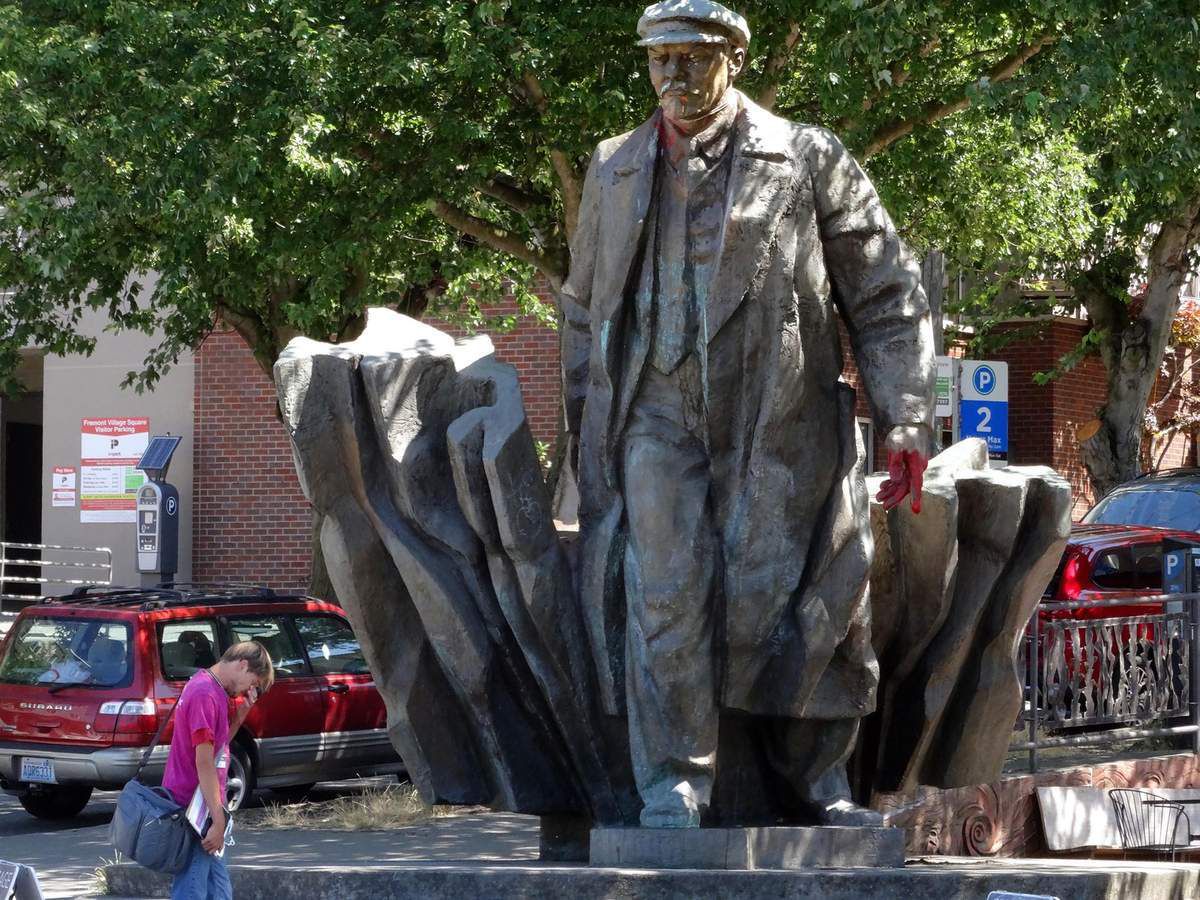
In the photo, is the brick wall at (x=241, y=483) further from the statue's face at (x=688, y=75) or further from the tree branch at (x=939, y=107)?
the statue's face at (x=688, y=75)

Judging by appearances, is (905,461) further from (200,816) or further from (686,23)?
(200,816)

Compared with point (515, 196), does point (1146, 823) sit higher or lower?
lower

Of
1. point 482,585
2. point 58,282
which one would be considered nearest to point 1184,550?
point 482,585

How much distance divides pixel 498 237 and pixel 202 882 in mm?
9982

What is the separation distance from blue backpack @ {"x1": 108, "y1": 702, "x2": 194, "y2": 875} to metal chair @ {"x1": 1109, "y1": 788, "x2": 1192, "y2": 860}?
5.16 meters

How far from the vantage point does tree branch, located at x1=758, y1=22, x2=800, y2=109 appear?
47.0 feet

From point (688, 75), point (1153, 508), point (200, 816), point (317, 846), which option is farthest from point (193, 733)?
point (1153, 508)

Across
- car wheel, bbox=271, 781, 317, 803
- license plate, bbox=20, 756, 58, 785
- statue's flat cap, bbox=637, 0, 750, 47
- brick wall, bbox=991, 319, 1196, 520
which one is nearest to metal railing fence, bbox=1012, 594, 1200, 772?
statue's flat cap, bbox=637, 0, 750, 47

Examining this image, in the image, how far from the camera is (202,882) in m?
6.58

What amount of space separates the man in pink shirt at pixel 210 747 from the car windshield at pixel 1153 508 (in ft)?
37.0

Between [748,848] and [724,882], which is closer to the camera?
[724,882]

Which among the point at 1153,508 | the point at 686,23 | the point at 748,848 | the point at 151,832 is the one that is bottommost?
the point at 151,832

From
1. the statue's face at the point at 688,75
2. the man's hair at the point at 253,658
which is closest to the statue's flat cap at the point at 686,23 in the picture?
the statue's face at the point at 688,75

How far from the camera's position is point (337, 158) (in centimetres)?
1423
